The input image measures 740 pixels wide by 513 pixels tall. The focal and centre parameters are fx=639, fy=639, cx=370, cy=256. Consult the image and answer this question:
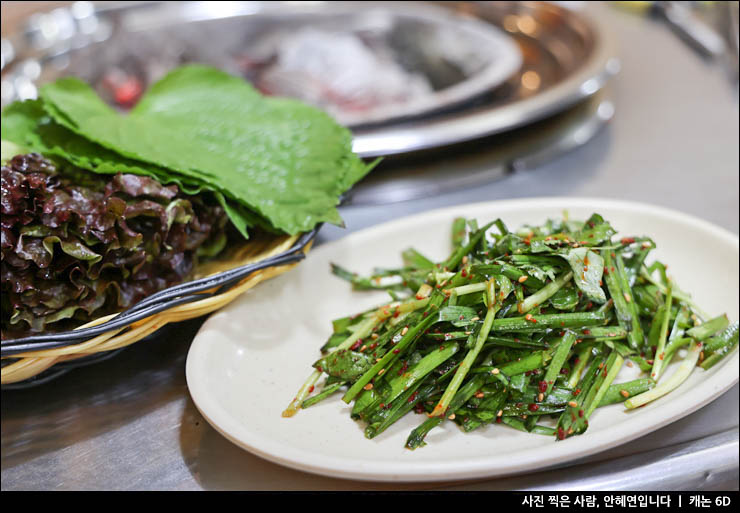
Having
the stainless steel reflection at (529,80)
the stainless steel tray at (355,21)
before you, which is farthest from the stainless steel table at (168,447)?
the stainless steel tray at (355,21)

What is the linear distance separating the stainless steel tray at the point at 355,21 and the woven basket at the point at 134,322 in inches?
26.6

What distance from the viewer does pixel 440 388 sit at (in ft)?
4.04

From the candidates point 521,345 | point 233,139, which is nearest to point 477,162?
point 233,139

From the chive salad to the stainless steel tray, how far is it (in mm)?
773

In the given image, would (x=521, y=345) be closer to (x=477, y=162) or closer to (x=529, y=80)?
(x=477, y=162)

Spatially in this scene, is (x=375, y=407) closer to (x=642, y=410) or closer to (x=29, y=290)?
(x=642, y=410)

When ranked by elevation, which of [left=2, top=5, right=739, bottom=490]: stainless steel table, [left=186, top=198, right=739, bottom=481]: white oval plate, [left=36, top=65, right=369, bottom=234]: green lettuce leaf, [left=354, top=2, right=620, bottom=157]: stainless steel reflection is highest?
[left=354, top=2, right=620, bottom=157]: stainless steel reflection

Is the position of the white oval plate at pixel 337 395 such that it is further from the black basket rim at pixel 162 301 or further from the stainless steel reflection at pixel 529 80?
the stainless steel reflection at pixel 529 80

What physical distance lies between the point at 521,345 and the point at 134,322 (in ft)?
2.42

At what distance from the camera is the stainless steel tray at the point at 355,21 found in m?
2.06

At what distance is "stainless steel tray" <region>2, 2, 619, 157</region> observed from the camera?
206cm

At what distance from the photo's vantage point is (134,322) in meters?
1.21

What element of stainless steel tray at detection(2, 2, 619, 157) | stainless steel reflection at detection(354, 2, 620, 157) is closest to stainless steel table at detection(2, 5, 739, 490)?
stainless steel reflection at detection(354, 2, 620, 157)

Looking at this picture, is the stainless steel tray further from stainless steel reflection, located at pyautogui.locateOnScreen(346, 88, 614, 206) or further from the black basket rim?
the black basket rim
